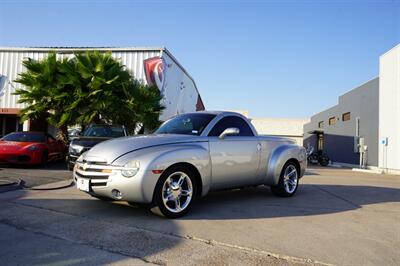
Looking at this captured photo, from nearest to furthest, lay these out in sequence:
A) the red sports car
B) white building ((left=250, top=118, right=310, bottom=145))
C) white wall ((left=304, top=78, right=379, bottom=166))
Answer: the red sports car → white wall ((left=304, top=78, right=379, bottom=166)) → white building ((left=250, top=118, right=310, bottom=145))

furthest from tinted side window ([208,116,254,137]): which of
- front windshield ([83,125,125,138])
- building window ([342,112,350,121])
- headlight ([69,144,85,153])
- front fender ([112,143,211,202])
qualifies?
building window ([342,112,350,121])

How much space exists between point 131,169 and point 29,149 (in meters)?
8.36

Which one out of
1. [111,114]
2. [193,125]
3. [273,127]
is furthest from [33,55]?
[273,127]

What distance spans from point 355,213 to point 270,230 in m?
2.20

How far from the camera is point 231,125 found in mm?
6863

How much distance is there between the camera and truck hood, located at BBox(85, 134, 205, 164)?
538 cm

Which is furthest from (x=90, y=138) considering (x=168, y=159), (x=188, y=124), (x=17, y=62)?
(x=17, y=62)

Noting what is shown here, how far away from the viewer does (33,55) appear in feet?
72.3

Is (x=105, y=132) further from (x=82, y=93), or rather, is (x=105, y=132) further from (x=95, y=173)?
(x=95, y=173)

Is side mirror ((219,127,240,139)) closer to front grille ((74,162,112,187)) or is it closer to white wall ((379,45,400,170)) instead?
front grille ((74,162,112,187))

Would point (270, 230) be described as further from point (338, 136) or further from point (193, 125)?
point (338, 136)

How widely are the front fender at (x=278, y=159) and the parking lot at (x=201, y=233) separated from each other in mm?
447

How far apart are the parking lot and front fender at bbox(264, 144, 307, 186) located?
447mm

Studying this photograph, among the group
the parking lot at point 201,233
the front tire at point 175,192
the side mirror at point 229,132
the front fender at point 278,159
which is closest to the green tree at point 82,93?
the parking lot at point 201,233
